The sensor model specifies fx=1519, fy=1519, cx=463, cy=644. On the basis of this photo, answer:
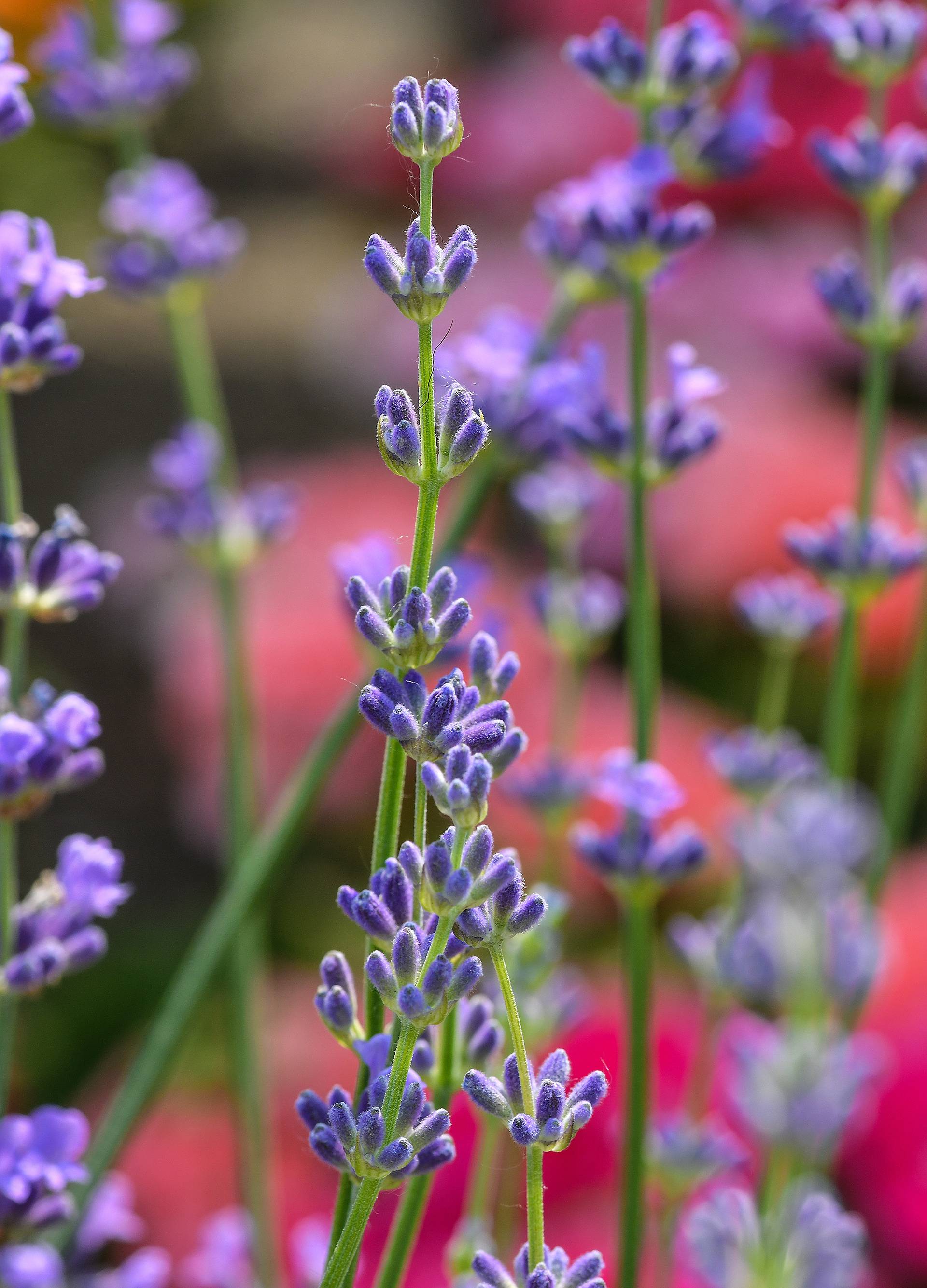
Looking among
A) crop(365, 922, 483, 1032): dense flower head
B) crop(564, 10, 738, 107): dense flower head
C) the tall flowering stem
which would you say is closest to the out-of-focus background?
the tall flowering stem

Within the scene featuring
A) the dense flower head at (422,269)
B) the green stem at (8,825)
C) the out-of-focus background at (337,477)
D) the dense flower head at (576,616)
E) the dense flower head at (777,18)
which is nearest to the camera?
the dense flower head at (422,269)

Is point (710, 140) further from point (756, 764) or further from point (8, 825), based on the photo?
point (8, 825)

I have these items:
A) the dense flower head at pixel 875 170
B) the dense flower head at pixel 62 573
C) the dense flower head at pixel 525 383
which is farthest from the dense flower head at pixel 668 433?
the dense flower head at pixel 62 573

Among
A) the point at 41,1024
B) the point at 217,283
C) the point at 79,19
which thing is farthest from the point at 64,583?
the point at 217,283

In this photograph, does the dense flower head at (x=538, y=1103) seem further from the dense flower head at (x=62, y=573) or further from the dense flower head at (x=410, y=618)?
the dense flower head at (x=62, y=573)

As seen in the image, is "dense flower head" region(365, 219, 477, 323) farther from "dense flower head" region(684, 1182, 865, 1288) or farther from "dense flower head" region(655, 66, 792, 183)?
"dense flower head" region(655, 66, 792, 183)

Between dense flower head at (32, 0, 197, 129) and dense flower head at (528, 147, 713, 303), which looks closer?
dense flower head at (528, 147, 713, 303)
